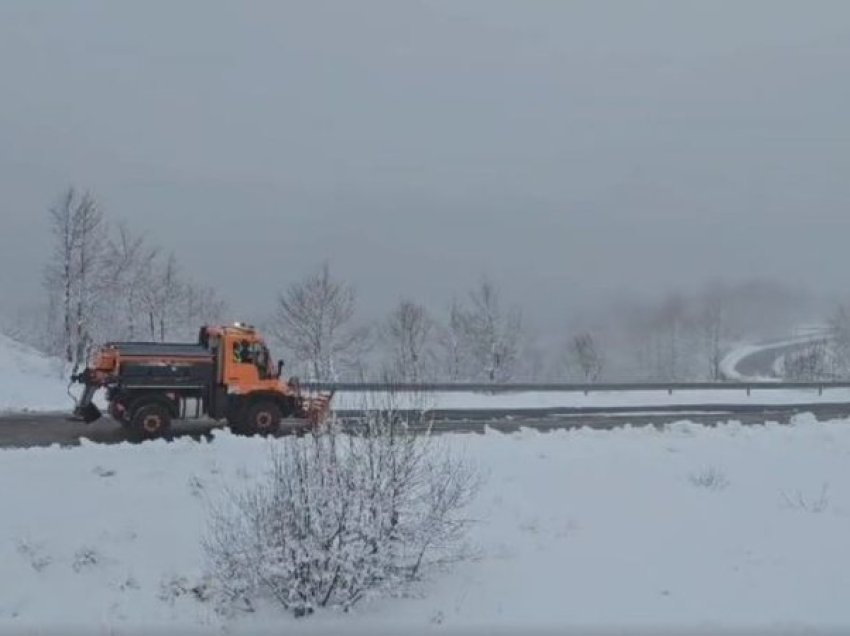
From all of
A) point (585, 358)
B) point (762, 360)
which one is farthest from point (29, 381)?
point (762, 360)

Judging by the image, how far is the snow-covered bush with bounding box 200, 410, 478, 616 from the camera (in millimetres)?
7410

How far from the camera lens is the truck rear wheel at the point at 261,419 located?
17.8m

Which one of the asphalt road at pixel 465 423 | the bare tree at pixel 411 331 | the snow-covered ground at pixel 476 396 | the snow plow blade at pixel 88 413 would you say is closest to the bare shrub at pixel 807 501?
the asphalt road at pixel 465 423

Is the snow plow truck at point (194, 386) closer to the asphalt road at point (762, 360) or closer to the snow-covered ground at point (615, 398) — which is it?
the snow-covered ground at point (615, 398)

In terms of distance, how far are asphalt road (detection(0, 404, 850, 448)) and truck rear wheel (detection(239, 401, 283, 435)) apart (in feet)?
2.90

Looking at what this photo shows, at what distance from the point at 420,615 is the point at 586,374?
5552 cm

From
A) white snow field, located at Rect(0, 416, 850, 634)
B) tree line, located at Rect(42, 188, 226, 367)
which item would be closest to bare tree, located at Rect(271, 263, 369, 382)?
tree line, located at Rect(42, 188, 226, 367)

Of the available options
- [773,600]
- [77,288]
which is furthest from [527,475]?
[77,288]

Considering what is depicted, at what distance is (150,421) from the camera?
17.3 m

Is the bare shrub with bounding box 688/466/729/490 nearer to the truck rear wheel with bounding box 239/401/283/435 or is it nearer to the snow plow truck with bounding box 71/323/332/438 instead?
the snow plow truck with bounding box 71/323/332/438

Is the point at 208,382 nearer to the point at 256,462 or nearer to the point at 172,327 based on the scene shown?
the point at 256,462

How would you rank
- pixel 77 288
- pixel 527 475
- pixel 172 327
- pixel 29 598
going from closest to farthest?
pixel 29 598 < pixel 527 475 < pixel 77 288 < pixel 172 327

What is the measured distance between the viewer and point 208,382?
1795 cm

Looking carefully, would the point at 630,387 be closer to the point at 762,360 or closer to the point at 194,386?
the point at 194,386
